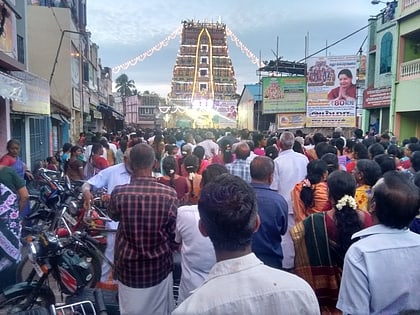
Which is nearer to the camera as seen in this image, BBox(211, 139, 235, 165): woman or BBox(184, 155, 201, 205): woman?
BBox(184, 155, 201, 205): woman

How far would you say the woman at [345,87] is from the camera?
19.0 m

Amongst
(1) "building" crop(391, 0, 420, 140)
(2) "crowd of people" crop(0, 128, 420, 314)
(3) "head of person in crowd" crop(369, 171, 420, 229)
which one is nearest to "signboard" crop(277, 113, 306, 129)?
(1) "building" crop(391, 0, 420, 140)

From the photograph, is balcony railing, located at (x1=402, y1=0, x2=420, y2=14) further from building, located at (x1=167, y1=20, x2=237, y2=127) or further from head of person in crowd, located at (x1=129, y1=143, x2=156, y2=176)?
building, located at (x1=167, y1=20, x2=237, y2=127)

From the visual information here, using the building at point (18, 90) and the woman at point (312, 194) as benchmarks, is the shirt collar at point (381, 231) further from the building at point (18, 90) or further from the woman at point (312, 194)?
the building at point (18, 90)

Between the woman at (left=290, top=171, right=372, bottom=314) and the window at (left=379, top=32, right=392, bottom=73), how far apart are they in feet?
51.0

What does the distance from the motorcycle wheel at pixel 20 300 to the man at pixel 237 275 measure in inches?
103

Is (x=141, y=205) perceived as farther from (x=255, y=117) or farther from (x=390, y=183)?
(x=255, y=117)

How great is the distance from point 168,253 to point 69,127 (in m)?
18.2

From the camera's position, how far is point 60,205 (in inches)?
223

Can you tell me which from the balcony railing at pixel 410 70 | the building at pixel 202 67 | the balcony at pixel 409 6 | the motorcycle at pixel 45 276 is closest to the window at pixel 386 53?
the balcony railing at pixel 410 70

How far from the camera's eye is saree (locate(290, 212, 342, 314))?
Answer: 2.79 meters

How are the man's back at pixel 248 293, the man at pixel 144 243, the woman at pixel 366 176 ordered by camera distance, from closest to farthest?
the man's back at pixel 248 293 < the man at pixel 144 243 < the woman at pixel 366 176

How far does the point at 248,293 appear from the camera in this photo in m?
1.33

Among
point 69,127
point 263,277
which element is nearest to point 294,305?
point 263,277
